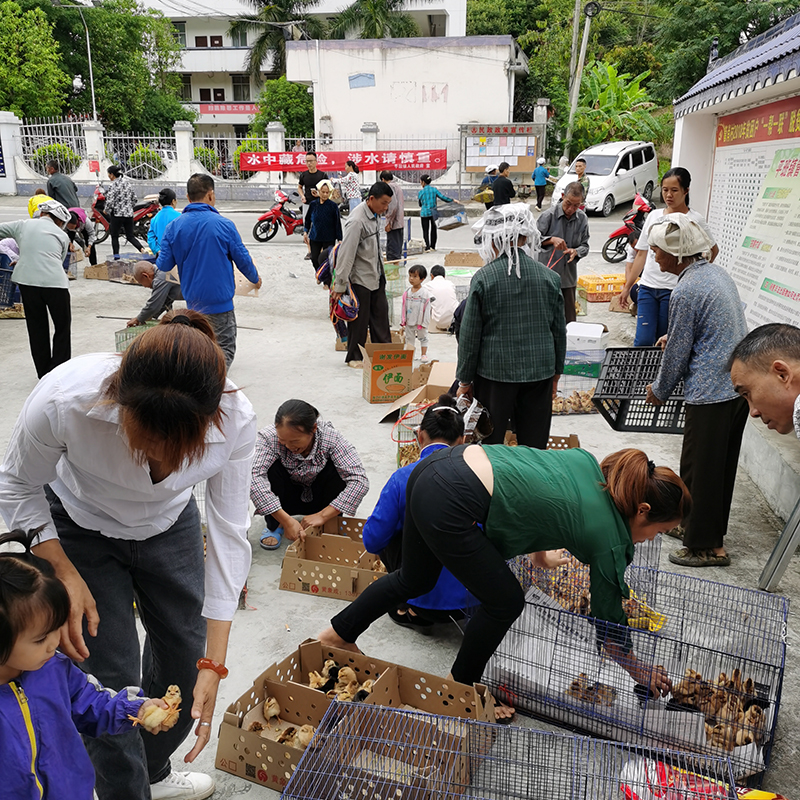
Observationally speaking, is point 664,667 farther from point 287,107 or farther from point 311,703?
point 287,107

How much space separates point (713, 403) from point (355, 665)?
2176 millimetres

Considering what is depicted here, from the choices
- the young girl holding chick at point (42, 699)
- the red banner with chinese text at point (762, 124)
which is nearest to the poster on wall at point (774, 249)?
the red banner with chinese text at point (762, 124)

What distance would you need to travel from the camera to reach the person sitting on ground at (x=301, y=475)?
3760mm

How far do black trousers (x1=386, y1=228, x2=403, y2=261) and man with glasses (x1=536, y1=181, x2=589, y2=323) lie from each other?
3808 millimetres

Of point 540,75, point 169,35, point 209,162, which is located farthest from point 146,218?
point 169,35

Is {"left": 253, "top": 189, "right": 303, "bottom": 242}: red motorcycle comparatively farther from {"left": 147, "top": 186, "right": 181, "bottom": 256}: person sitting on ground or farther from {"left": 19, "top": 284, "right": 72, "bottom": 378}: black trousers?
{"left": 19, "top": 284, "right": 72, "bottom": 378}: black trousers

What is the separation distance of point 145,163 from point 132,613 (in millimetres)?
21965

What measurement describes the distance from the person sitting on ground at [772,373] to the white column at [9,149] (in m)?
22.5

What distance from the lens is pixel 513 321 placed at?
154 inches

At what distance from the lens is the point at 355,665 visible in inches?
113

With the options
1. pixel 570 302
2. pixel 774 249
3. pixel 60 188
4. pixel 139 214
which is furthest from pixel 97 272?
pixel 774 249

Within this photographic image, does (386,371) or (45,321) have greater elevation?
(45,321)

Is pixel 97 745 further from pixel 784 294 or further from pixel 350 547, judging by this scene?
pixel 784 294

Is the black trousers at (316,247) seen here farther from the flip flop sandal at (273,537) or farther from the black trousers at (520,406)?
the flip flop sandal at (273,537)
